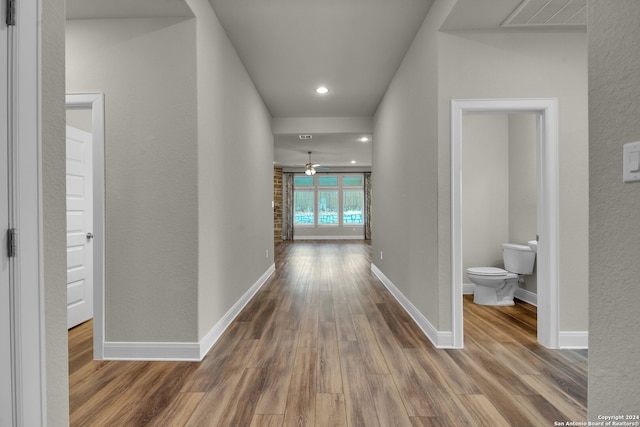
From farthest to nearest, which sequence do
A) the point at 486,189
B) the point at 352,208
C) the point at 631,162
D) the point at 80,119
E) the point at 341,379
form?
the point at 352,208
the point at 486,189
the point at 80,119
the point at 341,379
the point at 631,162

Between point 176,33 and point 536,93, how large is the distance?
2813 millimetres

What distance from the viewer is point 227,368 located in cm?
216

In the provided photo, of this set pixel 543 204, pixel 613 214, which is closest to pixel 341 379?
pixel 613 214

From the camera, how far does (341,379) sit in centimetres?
201

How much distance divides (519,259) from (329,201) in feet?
29.5

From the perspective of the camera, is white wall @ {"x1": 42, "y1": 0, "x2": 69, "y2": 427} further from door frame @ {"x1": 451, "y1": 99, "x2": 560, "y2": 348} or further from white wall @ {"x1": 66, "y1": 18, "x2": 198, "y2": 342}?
door frame @ {"x1": 451, "y1": 99, "x2": 560, "y2": 348}

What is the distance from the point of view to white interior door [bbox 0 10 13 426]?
949 mm

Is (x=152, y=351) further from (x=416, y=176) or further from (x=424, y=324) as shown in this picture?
(x=416, y=176)

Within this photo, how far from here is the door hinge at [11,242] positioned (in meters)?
0.97

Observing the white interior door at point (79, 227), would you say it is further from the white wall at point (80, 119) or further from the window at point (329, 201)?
the window at point (329, 201)

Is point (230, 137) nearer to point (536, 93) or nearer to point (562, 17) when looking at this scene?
point (536, 93)

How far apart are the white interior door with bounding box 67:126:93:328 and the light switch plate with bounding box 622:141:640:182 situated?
3796 millimetres

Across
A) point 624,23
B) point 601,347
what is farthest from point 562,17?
point 601,347

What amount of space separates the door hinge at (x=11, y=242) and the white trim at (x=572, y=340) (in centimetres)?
334
